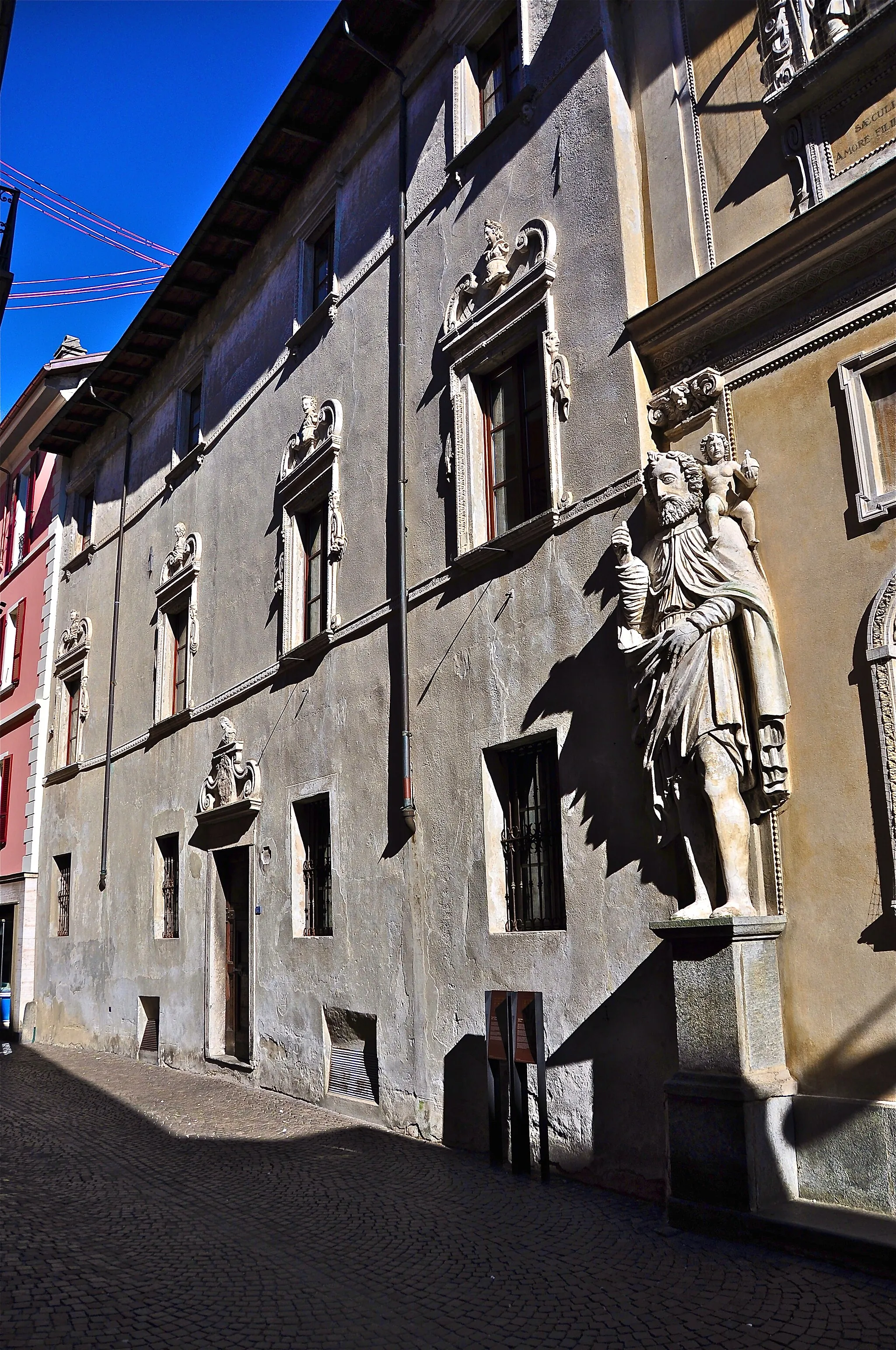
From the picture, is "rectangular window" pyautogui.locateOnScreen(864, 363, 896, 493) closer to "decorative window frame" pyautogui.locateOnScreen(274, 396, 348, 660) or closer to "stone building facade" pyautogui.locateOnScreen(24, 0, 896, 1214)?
"stone building facade" pyautogui.locateOnScreen(24, 0, 896, 1214)

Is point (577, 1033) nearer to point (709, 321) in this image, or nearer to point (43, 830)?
point (709, 321)

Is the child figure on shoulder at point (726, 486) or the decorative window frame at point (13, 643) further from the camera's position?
the decorative window frame at point (13, 643)

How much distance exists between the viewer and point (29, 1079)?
13641mm

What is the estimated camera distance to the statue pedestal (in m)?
6.03

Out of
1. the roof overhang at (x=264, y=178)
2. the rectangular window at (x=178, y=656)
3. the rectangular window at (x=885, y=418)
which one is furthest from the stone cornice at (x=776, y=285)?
the rectangular window at (x=178, y=656)

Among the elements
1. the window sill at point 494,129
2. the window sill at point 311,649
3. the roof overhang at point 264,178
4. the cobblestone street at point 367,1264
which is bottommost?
the cobblestone street at point 367,1264

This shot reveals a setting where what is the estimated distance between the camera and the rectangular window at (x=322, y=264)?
13.3m

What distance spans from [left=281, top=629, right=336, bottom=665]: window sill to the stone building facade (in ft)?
0.18

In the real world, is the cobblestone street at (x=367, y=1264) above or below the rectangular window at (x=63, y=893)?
below

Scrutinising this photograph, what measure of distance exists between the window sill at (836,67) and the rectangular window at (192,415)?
11011 mm

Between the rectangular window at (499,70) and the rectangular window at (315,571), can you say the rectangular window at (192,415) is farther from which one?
the rectangular window at (499,70)

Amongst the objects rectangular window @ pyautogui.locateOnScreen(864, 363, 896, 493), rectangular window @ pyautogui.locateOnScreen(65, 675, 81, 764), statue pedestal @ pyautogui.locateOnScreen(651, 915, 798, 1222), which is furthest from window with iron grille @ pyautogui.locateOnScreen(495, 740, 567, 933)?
rectangular window @ pyautogui.locateOnScreen(65, 675, 81, 764)

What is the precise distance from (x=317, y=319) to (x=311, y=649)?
404cm

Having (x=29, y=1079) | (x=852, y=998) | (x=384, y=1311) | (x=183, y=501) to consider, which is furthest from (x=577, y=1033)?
(x=183, y=501)
